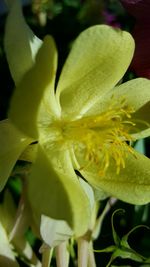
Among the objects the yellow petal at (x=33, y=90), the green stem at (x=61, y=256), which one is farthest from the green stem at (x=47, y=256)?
the yellow petal at (x=33, y=90)

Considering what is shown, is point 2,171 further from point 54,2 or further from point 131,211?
point 54,2

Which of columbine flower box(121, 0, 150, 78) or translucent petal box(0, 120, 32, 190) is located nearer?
translucent petal box(0, 120, 32, 190)

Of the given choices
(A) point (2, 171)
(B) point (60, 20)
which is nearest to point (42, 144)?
(A) point (2, 171)

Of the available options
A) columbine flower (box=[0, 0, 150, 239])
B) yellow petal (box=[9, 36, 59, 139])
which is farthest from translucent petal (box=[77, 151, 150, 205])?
yellow petal (box=[9, 36, 59, 139])

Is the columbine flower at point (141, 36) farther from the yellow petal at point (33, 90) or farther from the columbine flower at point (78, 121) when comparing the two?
the yellow petal at point (33, 90)

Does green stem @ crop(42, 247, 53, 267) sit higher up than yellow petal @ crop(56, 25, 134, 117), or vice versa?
yellow petal @ crop(56, 25, 134, 117)

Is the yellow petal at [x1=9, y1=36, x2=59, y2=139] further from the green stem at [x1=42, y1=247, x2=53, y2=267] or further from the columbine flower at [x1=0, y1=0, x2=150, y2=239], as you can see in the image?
the green stem at [x1=42, y1=247, x2=53, y2=267]

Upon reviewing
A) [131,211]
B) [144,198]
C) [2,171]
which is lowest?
[131,211]
